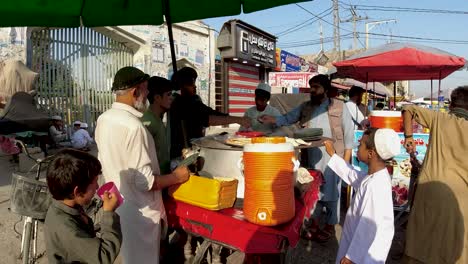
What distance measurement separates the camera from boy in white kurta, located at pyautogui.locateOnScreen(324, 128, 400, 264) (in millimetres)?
2127

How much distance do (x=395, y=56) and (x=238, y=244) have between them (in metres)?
4.48

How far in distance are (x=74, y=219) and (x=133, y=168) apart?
0.54 m

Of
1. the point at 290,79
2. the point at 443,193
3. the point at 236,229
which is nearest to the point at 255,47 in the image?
the point at 290,79

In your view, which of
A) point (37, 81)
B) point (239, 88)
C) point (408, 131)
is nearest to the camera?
point (408, 131)

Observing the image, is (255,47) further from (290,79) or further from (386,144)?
(386,144)

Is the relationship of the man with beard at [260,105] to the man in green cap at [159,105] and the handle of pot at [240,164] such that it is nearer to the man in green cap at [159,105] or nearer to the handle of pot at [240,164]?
the man in green cap at [159,105]

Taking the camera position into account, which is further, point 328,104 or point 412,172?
point 412,172

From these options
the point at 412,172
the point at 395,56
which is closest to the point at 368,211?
the point at 412,172

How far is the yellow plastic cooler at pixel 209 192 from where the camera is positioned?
2.10 m

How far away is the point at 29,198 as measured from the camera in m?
2.65

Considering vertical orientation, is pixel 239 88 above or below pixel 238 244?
above

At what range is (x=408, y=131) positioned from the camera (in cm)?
314

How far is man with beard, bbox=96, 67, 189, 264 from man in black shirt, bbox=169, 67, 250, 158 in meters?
0.92

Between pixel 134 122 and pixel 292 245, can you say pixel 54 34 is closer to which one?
pixel 134 122
